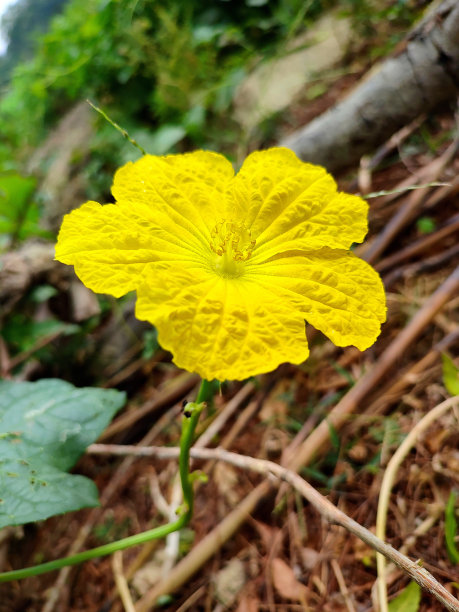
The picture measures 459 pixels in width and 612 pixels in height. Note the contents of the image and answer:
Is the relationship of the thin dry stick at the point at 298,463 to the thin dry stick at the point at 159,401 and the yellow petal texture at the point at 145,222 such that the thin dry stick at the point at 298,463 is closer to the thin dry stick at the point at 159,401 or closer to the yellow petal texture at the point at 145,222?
the thin dry stick at the point at 159,401

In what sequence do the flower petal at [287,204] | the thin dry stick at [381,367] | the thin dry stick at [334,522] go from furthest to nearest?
1. the thin dry stick at [381,367]
2. the flower petal at [287,204]
3. the thin dry stick at [334,522]

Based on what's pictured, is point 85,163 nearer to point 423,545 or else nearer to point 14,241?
point 14,241

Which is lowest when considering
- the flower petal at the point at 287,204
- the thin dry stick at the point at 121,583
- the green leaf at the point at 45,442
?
the thin dry stick at the point at 121,583

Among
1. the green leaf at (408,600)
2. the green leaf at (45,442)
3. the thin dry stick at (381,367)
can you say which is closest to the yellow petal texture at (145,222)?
the green leaf at (45,442)

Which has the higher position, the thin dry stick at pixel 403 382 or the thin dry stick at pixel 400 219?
the thin dry stick at pixel 400 219

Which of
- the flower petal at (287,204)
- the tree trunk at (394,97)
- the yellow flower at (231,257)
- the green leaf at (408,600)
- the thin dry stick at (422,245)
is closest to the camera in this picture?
the yellow flower at (231,257)

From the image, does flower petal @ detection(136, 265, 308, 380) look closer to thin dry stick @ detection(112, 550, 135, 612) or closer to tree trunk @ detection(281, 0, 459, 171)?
thin dry stick @ detection(112, 550, 135, 612)

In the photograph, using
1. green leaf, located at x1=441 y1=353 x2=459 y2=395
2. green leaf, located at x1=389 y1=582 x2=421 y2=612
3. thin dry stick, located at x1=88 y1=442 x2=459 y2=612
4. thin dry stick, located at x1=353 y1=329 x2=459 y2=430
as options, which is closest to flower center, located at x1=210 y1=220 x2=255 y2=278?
thin dry stick, located at x1=88 y1=442 x2=459 y2=612

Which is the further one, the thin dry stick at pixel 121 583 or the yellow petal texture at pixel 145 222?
the thin dry stick at pixel 121 583

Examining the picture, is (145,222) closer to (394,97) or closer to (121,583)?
(121,583)
